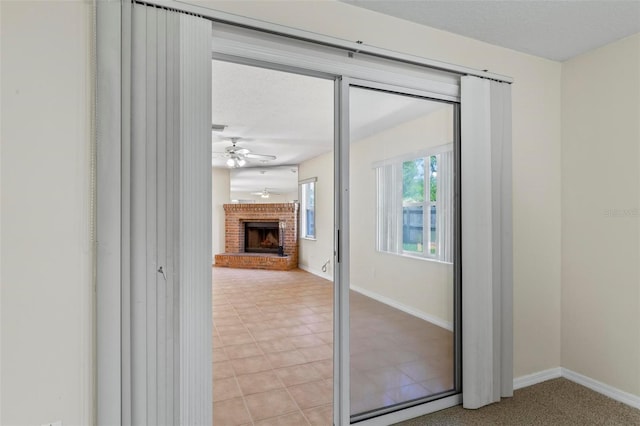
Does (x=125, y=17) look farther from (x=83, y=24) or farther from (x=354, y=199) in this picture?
(x=354, y=199)

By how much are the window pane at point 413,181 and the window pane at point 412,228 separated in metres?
0.07

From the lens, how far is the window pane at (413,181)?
233 centimetres

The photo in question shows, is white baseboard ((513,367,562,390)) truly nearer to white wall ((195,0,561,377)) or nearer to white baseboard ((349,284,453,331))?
white wall ((195,0,561,377))

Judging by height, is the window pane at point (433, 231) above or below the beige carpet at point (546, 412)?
above

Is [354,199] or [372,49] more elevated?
[372,49]

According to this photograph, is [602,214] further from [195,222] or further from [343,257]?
[195,222]

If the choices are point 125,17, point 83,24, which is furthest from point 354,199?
point 83,24

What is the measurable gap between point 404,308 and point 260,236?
7.19 metres

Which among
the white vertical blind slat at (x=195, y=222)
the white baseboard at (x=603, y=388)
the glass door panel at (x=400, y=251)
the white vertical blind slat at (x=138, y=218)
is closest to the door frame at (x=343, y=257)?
the glass door panel at (x=400, y=251)

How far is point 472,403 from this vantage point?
7.50 feet

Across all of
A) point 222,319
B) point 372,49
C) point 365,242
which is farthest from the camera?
point 222,319

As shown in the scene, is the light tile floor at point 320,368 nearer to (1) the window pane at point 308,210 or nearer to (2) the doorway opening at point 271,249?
(2) the doorway opening at point 271,249

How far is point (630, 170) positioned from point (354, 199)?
75.2 inches

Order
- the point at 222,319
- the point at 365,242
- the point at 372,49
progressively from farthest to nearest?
the point at 222,319, the point at 365,242, the point at 372,49
